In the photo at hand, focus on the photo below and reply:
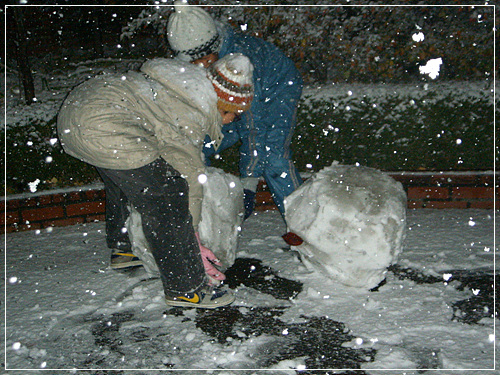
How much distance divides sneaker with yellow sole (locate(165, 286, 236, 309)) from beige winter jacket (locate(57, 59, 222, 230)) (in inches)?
23.2

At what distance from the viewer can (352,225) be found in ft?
8.16

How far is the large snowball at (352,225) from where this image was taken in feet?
8.15

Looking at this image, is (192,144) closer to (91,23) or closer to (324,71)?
(324,71)

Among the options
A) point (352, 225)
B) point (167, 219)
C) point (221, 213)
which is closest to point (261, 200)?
point (221, 213)

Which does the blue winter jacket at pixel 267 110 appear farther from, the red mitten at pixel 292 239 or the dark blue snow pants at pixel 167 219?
the dark blue snow pants at pixel 167 219

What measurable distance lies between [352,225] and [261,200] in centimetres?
165

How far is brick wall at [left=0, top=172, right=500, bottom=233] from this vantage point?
3645mm

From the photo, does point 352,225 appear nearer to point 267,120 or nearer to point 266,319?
point 266,319

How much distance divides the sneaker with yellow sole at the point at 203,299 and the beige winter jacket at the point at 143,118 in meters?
0.59

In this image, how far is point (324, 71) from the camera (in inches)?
204

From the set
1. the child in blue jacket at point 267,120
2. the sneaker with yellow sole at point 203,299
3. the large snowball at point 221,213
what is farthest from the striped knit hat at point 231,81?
the sneaker with yellow sole at point 203,299

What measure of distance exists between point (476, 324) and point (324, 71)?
3.55 metres

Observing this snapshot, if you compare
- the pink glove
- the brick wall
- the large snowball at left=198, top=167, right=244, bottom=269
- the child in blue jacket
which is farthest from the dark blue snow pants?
the brick wall

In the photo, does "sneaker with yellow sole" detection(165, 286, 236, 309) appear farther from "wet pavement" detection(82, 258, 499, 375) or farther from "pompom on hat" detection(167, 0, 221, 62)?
"pompom on hat" detection(167, 0, 221, 62)
